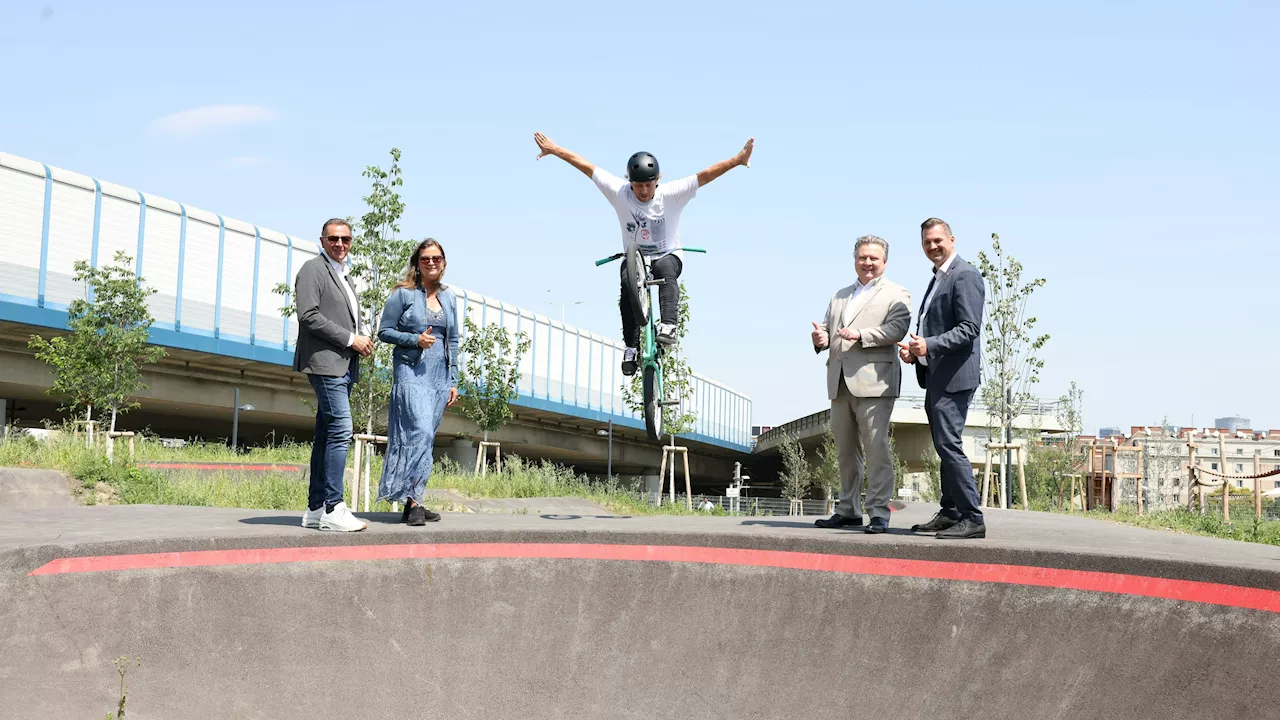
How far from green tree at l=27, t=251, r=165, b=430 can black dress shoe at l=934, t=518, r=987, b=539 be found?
21.0 meters

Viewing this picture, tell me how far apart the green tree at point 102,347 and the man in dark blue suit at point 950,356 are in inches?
818

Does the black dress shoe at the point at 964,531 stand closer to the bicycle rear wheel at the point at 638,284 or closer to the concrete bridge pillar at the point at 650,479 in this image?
the bicycle rear wheel at the point at 638,284

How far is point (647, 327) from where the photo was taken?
8578 millimetres

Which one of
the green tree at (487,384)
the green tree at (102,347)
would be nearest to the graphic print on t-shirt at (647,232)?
the green tree at (102,347)

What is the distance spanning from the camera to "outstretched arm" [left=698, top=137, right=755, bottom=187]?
328 inches

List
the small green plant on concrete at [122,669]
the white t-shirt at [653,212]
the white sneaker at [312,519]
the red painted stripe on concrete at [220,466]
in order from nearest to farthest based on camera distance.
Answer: the small green plant on concrete at [122,669] → the white sneaker at [312,519] → the white t-shirt at [653,212] → the red painted stripe on concrete at [220,466]

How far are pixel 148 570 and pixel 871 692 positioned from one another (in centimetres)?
391

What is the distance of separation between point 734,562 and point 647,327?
108 inches

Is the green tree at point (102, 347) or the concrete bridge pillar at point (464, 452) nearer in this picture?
the green tree at point (102, 347)

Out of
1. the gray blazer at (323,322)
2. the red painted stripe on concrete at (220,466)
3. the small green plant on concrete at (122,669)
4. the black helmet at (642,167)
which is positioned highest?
the black helmet at (642,167)

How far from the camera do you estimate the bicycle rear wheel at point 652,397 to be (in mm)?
8664

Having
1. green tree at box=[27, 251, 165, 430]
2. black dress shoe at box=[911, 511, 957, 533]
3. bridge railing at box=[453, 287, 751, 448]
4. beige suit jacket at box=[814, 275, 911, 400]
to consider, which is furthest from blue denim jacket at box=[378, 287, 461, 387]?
bridge railing at box=[453, 287, 751, 448]

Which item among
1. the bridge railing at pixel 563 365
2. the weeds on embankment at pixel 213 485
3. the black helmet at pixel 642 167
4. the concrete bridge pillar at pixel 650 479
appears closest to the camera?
the black helmet at pixel 642 167

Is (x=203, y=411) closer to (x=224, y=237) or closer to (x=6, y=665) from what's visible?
(x=224, y=237)
